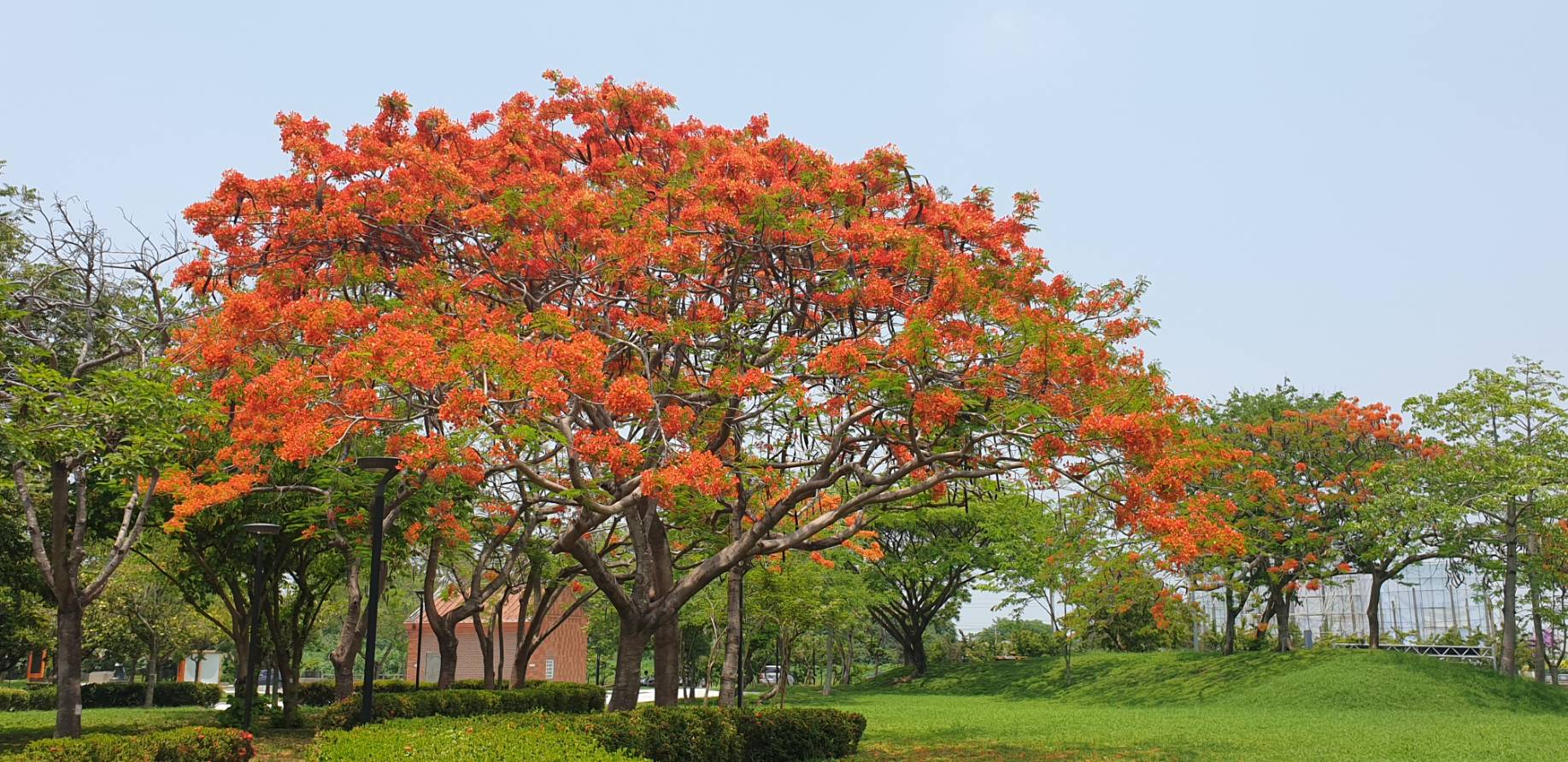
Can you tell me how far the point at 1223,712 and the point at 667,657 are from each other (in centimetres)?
1542

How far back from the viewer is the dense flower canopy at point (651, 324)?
1277 centimetres

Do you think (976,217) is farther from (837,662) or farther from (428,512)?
(837,662)

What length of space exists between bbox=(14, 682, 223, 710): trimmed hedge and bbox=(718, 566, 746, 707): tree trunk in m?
26.2

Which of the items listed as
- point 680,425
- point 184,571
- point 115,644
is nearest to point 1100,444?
point 680,425

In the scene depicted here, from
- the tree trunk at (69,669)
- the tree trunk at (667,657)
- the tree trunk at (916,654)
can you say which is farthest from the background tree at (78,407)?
the tree trunk at (916,654)

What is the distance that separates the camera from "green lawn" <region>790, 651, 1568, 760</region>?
55.5 ft

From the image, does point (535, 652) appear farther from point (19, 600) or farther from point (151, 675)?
point (19, 600)

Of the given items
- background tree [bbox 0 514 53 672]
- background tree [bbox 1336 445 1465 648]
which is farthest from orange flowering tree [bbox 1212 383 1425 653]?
background tree [bbox 0 514 53 672]

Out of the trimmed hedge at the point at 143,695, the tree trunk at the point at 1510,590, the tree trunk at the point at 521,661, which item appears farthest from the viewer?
the trimmed hedge at the point at 143,695

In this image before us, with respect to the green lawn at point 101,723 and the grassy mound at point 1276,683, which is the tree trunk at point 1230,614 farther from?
the green lawn at point 101,723

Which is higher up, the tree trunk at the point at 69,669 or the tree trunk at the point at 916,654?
the tree trunk at the point at 69,669

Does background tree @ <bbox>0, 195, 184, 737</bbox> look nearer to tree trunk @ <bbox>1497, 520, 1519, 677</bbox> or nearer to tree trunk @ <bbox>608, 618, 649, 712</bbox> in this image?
A: tree trunk @ <bbox>608, 618, 649, 712</bbox>

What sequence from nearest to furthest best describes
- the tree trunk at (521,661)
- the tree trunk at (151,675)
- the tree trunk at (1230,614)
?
the tree trunk at (521,661), the tree trunk at (151,675), the tree trunk at (1230,614)

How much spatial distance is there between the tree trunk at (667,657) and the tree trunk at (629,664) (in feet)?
1.56
